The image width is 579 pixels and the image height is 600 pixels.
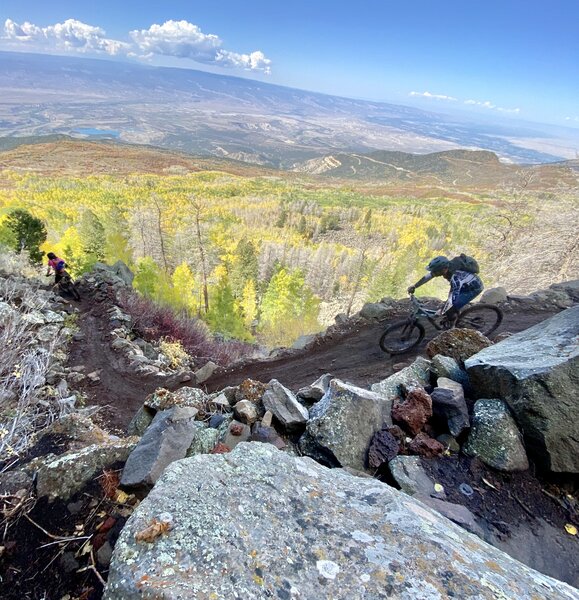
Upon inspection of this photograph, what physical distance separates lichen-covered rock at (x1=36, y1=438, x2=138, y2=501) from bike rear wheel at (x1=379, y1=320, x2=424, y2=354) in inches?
288

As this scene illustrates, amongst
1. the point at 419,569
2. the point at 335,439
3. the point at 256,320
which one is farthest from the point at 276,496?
the point at 256,320

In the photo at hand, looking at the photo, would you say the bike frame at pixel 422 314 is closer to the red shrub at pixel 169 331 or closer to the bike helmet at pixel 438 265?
the bike helmet at pixel 438 265

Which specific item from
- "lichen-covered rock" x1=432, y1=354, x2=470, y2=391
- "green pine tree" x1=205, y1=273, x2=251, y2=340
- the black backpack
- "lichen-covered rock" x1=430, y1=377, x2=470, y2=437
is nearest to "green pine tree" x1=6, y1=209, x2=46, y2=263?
"green pine tree" x1=205, y1=273, x2=251, y2=340

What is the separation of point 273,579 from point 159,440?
227cm

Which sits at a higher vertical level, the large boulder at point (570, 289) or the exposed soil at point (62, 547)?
the exposed soil at point (62, 547)

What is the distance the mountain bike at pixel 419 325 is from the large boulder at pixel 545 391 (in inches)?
175

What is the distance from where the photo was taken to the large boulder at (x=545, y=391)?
144 inches

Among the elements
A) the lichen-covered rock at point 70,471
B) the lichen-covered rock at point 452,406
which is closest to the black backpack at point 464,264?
the lichen-covered rock at point 452,406

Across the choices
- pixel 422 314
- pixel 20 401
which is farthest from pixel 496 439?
pixel 20 401

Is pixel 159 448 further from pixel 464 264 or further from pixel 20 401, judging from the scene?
pixel 464 264

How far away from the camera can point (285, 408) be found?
4.89 m

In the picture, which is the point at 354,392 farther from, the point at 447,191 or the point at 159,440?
the point at 447,191

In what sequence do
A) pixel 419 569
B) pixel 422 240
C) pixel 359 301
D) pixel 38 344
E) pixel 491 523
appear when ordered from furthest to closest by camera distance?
pixel 422 240 < pixel 359 301 < pixel 38 344 < pixel 491 523 < pixel 419 569

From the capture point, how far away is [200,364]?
538 inches
